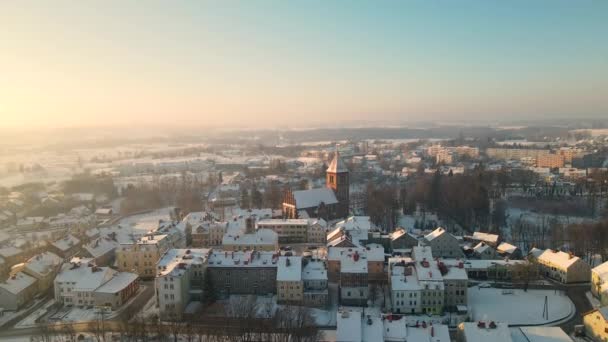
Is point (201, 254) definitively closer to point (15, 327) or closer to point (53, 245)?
point (15, 327)

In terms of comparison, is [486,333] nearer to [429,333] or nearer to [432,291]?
[429,333]

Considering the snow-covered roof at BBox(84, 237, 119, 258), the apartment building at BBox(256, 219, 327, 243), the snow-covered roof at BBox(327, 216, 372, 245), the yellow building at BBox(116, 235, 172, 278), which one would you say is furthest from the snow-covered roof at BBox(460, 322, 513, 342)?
the snow-covered roof at BBox(84, 237, 119, 258)

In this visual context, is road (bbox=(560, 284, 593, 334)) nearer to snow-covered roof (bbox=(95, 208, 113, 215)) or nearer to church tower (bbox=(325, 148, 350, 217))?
church tower (bbox=(325, 148, 350, 217))

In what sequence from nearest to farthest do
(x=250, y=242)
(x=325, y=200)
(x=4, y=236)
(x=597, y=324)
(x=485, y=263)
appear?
(x=597, y=324) < (x=485, y=263) < (x=250, y=242) < (x=4, y=236) < (x=325, y=200)

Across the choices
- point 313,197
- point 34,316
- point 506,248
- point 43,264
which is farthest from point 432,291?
point 43,264

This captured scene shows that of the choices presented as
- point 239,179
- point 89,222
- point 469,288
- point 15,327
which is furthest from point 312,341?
point 239,179

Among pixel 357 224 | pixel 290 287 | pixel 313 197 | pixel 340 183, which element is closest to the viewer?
pixel 290 287

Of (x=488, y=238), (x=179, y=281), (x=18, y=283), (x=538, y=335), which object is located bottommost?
(x=538, y=335)
